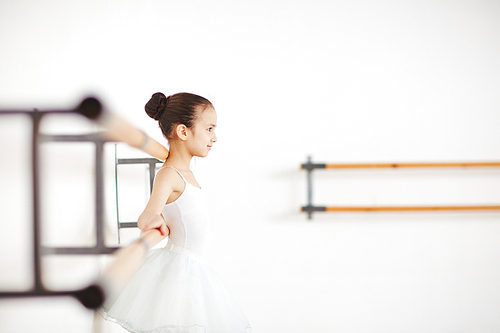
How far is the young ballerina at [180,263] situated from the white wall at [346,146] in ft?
3.01

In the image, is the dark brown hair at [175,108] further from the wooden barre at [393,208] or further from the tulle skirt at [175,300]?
the wooden barre at [393,208]

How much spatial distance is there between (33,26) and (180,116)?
0.87ft

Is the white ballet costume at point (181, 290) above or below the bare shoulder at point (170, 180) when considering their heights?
below

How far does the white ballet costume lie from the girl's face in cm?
8

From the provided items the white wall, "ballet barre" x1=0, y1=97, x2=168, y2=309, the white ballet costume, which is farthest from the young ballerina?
the white wall

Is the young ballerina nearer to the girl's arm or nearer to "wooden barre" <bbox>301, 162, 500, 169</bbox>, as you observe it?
the girl's arm

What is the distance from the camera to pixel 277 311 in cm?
161

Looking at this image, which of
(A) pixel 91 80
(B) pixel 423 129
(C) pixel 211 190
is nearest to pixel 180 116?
(A) pixel 91 80

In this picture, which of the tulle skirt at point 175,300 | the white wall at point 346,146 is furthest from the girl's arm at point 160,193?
the white wall at point 346,146

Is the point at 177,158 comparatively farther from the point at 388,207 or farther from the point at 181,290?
the point at 388,207

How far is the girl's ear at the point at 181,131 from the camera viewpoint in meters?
0.67

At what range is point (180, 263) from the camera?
62 cm

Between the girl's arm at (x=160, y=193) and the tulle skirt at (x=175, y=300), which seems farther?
the tulle skirt at (x=175, y=300)

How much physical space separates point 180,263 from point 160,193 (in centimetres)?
14
